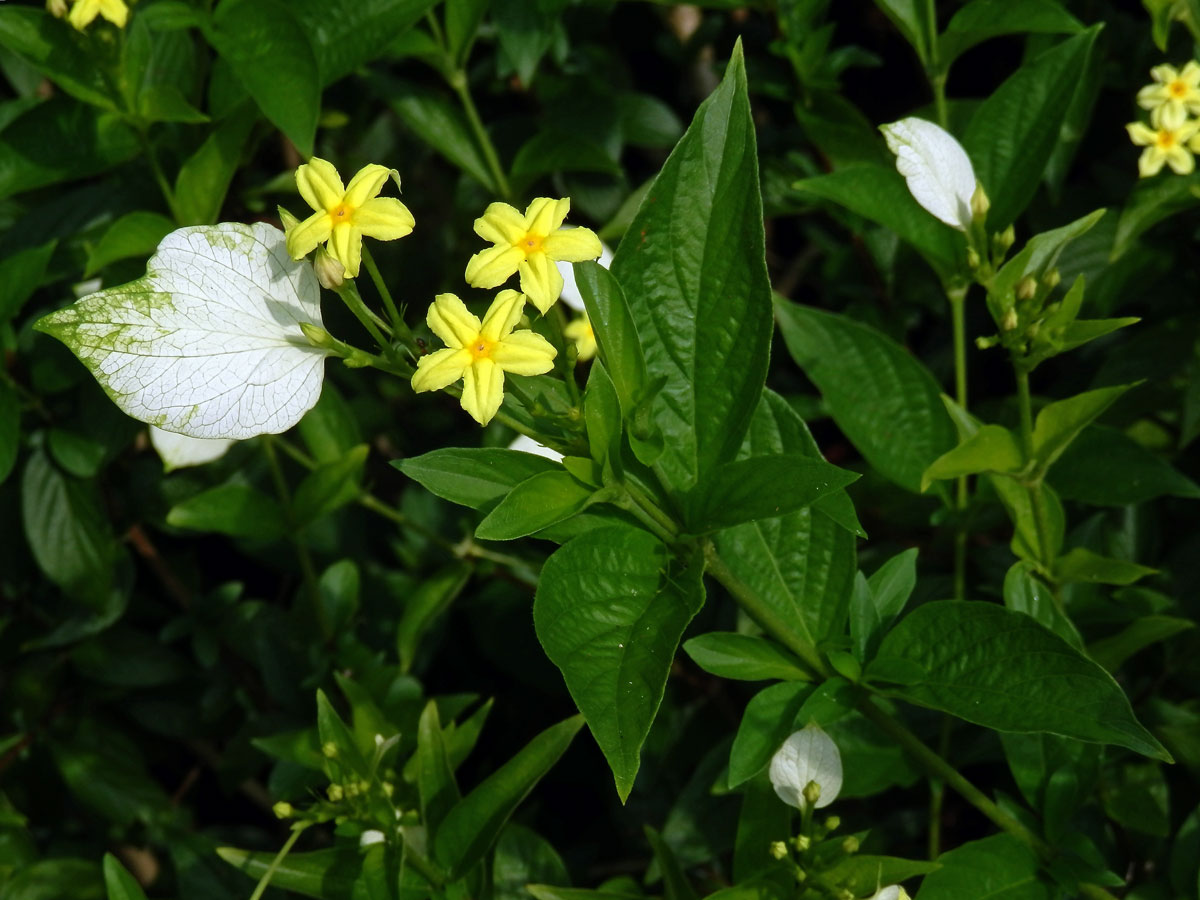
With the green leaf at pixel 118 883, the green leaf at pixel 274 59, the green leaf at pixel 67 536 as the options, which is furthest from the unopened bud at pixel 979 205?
the green leaf at pixel 67 536

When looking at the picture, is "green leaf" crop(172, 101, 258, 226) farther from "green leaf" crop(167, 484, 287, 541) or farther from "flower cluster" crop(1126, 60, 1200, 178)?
"flower cluster" crop(1126, 60, 1200, 178)

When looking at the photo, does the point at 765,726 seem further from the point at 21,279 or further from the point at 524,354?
the point at 21,279

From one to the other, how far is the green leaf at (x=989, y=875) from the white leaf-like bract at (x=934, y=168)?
1.92ft

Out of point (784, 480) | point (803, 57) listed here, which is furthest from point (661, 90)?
point (784, 480)

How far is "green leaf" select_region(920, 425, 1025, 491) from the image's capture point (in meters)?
0.95

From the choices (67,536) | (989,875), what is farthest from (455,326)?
(67,536)

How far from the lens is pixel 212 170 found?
4.14 feet

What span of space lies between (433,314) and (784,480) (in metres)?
0.27

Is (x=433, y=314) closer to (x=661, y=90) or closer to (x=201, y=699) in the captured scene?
(x=201, y=699)

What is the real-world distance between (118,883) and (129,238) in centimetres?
67

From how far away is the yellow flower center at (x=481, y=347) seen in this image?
2.41 ft

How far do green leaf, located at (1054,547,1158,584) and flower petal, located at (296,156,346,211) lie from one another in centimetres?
76

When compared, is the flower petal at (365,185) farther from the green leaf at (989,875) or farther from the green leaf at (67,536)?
the green leaf at (67,536)

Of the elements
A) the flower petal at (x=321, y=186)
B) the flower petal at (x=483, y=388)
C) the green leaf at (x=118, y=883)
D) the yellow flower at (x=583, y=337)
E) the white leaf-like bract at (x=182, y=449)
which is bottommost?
the green leaf at (x=118, y=883)
